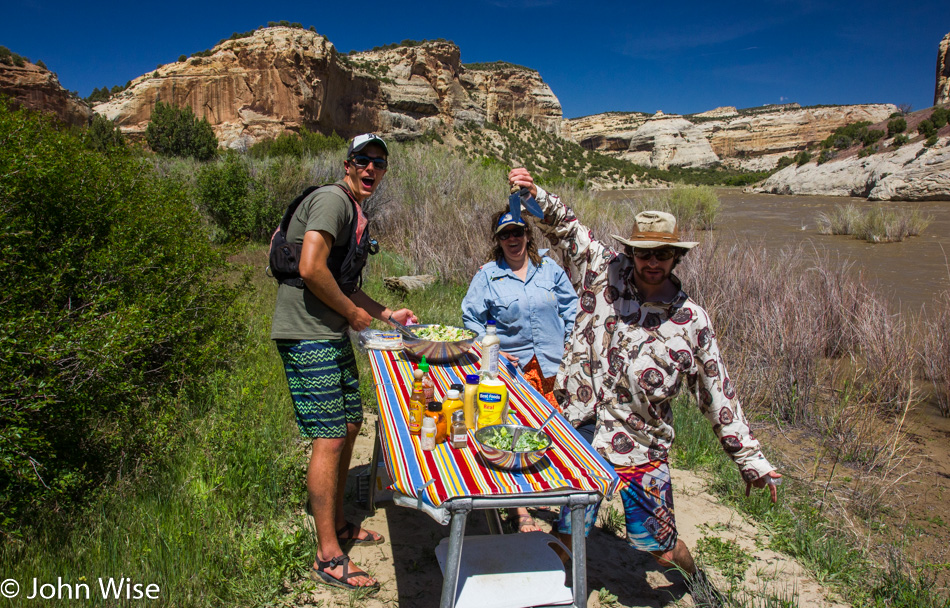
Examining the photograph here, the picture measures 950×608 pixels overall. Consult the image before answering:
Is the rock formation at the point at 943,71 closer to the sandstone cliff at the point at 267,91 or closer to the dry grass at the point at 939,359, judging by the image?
the sandstone cliff at the point at 267,91

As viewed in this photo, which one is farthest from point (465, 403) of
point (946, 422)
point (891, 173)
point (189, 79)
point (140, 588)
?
point (189, 79)

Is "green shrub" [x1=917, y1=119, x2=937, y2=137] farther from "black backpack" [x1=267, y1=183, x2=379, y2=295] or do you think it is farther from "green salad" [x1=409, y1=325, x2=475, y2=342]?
"black backpack" [x1=267, y1=183, x2=379, y2=295]

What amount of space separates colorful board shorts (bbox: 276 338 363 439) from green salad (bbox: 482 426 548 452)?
0.84 m

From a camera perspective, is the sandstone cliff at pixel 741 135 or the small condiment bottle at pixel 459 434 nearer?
the small condiment bottle at pixel 459 434

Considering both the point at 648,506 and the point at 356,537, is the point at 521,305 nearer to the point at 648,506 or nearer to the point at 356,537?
the point at 648,506

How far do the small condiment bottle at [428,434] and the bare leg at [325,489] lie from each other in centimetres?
67

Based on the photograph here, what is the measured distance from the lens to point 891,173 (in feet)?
79.2

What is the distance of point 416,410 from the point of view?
209 cm

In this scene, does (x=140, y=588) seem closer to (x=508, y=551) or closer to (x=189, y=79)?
(x=508, y=551)

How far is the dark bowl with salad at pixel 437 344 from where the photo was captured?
2953 millimetres

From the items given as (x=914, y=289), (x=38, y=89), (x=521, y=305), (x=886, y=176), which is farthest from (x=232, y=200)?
(x=38, y=89)

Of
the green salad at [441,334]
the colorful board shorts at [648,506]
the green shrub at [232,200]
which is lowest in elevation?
the colorful board shorts at [648,506]

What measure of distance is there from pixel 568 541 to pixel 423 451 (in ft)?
3.36

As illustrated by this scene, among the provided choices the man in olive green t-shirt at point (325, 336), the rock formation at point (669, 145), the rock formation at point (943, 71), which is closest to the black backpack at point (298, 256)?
the man in olive green t-shirt at point (325, 336)
